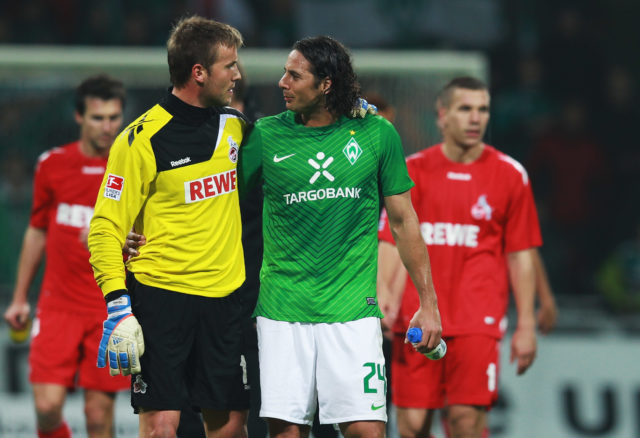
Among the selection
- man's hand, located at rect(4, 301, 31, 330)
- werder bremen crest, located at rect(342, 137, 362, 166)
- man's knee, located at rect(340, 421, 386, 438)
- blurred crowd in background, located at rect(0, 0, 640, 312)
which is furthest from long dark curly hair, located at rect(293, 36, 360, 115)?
blurred crowd in background, located at rect(0, 0, 640, 312)

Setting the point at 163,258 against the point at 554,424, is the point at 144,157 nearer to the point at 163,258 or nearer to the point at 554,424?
the point at 163,258

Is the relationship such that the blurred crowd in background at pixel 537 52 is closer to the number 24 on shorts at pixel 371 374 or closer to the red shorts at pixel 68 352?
the red shorts at pixel 68 352

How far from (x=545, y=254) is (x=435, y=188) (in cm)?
470

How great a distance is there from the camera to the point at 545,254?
34.8 feet

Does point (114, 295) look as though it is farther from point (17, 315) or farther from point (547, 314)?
point (547, 314)

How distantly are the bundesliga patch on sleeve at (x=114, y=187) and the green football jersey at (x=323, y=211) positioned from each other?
0.55 m

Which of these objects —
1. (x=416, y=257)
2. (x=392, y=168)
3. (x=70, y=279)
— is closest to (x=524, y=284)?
(x=416, y=257)

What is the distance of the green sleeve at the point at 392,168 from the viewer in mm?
4730

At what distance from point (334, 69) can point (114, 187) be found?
1003 millimetres

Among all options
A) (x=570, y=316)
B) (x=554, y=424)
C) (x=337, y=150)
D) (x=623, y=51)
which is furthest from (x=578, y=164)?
(x=337, y=150)

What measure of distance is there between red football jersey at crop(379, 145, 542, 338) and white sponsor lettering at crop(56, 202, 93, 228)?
1661mm

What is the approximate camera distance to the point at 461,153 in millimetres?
6254

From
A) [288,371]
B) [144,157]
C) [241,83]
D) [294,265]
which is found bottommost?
[288,371]

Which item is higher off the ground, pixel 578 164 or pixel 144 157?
pixel 578 164
